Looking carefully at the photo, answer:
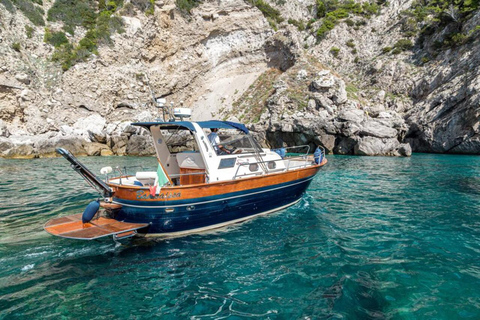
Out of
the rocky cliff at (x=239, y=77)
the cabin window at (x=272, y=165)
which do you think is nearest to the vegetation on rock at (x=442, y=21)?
the rocky cliff at (x=239, y=77)

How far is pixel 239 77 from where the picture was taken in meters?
55.2

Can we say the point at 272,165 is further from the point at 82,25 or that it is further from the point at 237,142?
the point at 82,25

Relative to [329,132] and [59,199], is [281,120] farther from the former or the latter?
[59,199]

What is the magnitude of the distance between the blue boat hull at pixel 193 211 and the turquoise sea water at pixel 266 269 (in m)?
0.40

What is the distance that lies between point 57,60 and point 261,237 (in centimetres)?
4818

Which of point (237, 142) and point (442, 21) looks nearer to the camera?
point (237, 142)

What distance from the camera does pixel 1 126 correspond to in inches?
1278

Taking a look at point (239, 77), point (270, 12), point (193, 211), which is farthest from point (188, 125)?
point (270, 12)

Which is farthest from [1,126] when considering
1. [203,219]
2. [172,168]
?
[203,219]

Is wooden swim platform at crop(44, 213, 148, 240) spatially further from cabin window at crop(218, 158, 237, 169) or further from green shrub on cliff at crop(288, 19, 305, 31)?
green shrub on cliff at crop(288, 19, 305, 31)

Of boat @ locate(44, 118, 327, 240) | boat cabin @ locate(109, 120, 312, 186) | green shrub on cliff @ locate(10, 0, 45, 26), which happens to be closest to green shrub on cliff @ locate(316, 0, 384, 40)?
green shrub on cliff @ locate(10, 0, 45, 26)

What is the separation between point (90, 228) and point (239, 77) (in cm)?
5241

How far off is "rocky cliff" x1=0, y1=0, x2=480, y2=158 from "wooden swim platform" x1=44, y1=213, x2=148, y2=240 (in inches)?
770

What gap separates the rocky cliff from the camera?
33.8 meters
